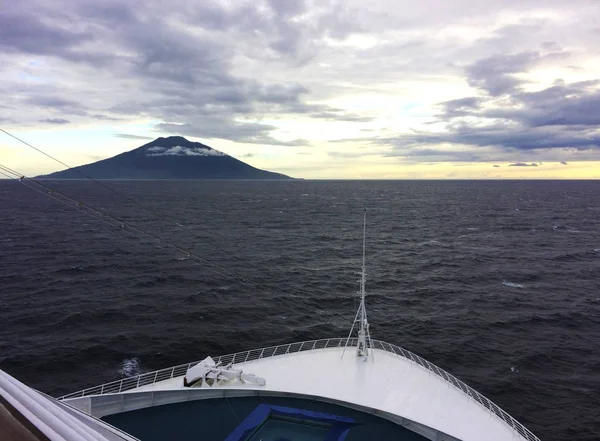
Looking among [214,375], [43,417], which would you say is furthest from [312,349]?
[43,417]

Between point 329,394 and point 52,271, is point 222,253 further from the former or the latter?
point 329,394

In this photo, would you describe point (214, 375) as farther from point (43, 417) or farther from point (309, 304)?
point (309, 304)

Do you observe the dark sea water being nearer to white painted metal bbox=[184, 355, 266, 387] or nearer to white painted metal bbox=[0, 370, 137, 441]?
white painted metal bbox=[184, 355, 266, 387]

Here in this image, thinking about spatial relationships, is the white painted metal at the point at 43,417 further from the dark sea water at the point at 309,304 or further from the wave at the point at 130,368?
the dark sea water at the point at 309,304

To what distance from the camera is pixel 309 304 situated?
2144 inches

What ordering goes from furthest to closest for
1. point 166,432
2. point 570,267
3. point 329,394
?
point 570,267 < point 329,394 < point 166,432

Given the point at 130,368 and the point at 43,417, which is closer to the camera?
the point at 43,417

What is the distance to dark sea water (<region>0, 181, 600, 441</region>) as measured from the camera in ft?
122

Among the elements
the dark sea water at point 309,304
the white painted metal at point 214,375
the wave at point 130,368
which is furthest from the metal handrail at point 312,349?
the dark sea water at point 309,304

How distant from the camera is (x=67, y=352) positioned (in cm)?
3916

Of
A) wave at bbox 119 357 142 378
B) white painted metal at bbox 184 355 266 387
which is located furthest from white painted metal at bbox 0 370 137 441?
wave at bbox 119 357 142 378

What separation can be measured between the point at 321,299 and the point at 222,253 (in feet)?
102

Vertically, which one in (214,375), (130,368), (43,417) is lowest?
(130,368)

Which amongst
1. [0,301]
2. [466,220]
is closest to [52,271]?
[0,301]
